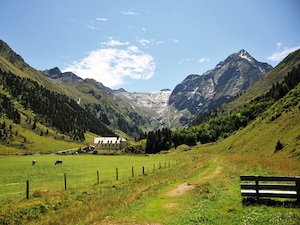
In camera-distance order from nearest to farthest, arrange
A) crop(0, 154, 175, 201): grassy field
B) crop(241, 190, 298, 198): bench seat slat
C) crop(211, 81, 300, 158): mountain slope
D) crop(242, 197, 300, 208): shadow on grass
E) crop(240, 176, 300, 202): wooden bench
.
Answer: crop(242, 197, 300, 208): shadow on grass
crop(240, 176, 300, 202): wooden bench
crop(241, 190, 298, 198): bench seat slat
crop(0, 154, 175, 201): grassy field
crop(211, 81, 300, 158): mountain slope

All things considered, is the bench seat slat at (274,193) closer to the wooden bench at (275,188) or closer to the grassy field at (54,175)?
the wooden bench at (275,188)

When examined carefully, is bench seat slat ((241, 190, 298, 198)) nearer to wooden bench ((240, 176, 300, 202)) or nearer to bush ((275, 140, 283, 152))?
wooden bench ((240, 176, 300, 202))

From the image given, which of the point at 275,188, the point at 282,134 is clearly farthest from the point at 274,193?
the point at 282,134

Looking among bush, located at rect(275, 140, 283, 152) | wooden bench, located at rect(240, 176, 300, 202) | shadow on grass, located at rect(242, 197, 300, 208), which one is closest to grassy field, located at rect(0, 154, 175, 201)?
shadow on grass, located at rect(242, 197, 300, 208)

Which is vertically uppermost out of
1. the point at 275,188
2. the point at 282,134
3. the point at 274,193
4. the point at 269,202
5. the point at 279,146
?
the point at 282,134

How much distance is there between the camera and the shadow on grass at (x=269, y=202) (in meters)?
20.2

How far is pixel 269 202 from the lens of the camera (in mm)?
21359

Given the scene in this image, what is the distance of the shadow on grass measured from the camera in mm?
20203

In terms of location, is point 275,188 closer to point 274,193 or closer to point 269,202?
point 274,193

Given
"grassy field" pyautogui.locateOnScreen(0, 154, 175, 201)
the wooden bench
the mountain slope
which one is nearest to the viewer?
the wooden bench

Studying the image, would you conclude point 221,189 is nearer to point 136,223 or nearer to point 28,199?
point 136,223

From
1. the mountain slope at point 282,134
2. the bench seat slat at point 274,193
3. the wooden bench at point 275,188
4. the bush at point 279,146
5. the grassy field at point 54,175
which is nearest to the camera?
the wooden bench at point 275,188

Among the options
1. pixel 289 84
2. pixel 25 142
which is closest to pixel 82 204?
pixel 289 84

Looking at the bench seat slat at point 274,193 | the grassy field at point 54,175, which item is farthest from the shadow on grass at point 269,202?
the grassy field at point 54,175
